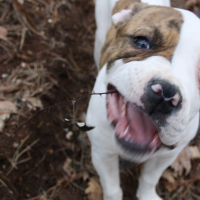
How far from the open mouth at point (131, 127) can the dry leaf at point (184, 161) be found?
1.64m

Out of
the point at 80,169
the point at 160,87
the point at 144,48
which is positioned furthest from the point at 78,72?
the point at 160,87

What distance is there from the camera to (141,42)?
1910 millimetres

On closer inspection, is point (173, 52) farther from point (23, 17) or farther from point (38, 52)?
point (23, 17)

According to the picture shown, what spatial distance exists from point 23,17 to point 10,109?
1420 millimetres

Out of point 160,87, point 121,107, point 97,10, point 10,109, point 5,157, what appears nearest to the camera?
point 160,87

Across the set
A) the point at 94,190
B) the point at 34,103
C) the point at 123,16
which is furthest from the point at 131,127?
the point at 34,103

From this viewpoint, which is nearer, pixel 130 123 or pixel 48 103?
pixel 130 123

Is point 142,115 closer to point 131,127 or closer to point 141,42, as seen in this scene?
point 131,127

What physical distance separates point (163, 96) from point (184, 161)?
83.1 inches

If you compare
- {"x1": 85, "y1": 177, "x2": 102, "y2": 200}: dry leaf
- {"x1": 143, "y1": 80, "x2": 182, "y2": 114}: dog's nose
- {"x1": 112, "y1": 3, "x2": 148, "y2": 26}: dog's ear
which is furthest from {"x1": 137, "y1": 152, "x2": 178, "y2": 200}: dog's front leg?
{"x1": 112, "y1": 3, "x2": 148, "y2": 26}: dog's ear

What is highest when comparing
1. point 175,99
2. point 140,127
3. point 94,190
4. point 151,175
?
point 175,99

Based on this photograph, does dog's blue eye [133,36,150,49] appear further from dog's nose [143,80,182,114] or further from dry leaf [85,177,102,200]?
dry leaf [85,177,102,200]

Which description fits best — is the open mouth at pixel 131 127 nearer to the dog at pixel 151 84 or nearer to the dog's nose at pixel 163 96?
the dog at pixel 151 84

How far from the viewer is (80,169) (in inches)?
126
